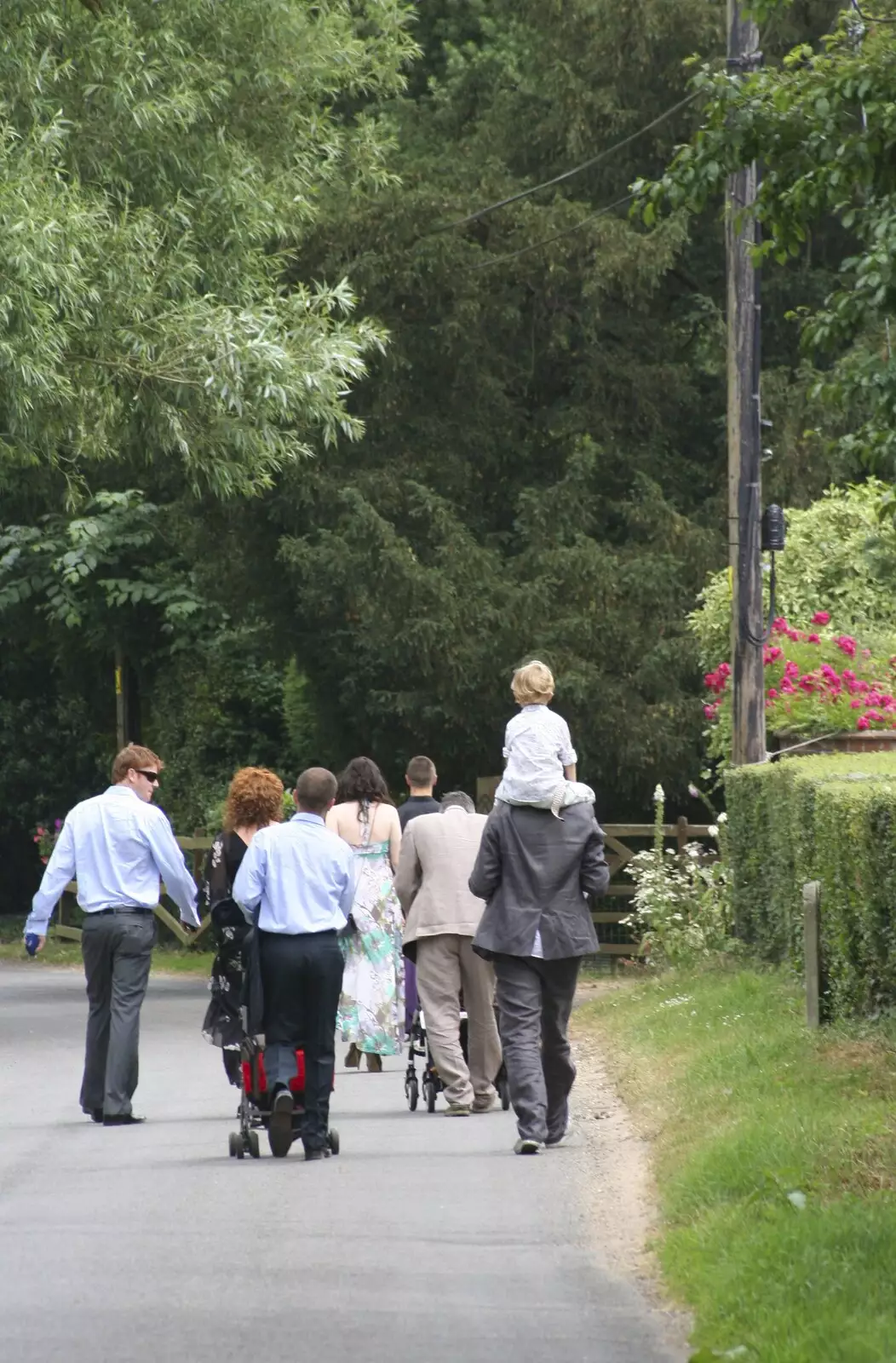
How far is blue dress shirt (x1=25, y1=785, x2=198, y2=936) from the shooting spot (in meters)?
11.7

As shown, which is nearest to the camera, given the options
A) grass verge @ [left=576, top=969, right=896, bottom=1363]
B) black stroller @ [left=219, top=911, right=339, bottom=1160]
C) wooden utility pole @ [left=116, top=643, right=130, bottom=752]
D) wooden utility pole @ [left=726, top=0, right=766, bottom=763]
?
grass verge @ [left=576, top=969, right=896, bottom=1363]

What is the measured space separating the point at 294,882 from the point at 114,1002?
1.94 metres

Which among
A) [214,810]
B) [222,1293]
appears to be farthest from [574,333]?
[222,1293]

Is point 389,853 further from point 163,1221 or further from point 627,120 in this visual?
point 627,120

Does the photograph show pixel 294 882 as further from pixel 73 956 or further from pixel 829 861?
pixel 73 956

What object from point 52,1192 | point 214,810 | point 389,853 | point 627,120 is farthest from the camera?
point 214,810

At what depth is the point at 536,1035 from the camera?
10.2m

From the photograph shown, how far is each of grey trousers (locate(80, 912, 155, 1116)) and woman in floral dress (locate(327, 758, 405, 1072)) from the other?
75.6 inches

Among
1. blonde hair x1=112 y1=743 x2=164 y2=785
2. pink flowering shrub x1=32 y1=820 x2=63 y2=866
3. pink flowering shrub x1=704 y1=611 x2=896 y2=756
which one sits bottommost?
pink flowering shrub x1=32 y1=820 x2=63 y2=866

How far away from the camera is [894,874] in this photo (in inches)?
417

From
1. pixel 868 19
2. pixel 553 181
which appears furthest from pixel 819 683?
pixel 868 19

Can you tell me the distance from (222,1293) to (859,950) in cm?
535

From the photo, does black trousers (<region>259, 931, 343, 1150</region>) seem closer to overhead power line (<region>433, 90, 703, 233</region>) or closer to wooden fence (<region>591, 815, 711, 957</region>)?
wooden fence (<region>591, 815, 711, 957</region>)

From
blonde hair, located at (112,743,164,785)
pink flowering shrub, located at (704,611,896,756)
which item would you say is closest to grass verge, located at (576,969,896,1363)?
blonde hair, located at (112,743,164,785)
